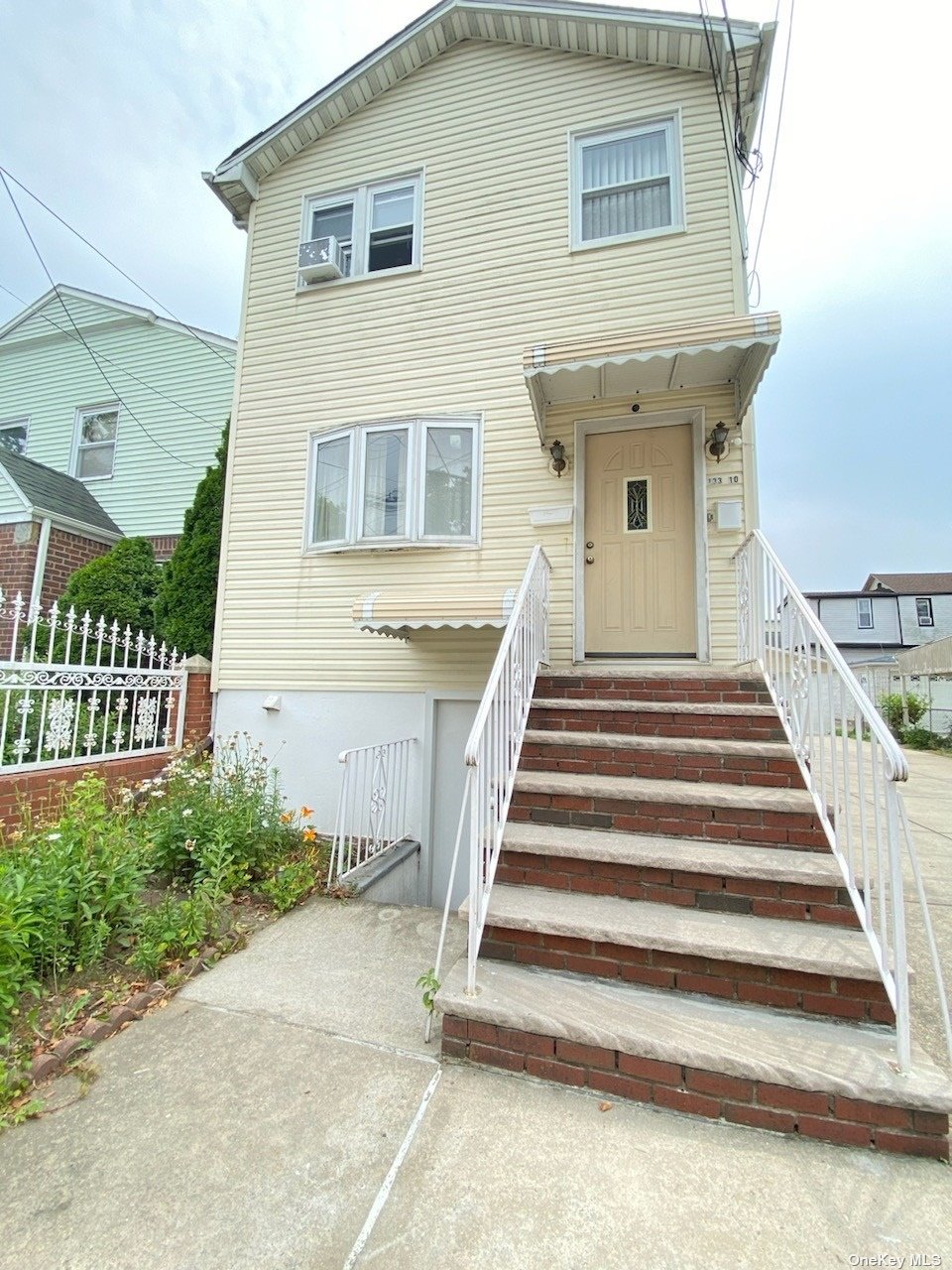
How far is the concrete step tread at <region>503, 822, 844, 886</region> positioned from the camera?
262 centimetres

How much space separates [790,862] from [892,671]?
59.8 ft

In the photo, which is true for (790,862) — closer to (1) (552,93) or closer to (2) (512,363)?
(2) (512,363)

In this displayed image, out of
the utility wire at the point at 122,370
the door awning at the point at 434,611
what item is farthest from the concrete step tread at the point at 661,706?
the utility wire at the point at 122,370

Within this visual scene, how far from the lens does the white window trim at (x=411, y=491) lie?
5637 millimetres

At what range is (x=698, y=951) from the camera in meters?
2.36

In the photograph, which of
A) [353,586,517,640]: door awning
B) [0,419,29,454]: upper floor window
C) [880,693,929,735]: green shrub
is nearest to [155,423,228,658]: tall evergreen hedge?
[353,586,517,640]: door awning

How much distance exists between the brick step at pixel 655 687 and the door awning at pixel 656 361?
7.79 feet

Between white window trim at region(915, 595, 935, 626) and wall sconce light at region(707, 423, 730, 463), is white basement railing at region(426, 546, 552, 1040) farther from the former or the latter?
white window trim at region(915, 595, 935, 626)

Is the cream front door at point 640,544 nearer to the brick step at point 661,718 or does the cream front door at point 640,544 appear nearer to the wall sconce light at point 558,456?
the wall sconce light at point 558,456

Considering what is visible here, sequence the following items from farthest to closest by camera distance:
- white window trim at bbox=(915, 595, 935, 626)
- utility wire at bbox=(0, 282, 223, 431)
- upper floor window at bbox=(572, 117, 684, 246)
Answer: white window trim at bbox=(915, 595, 935, 626), utility wire at bbox=(0, 282, 223, 431), upper floor window at bbox=(572, 117, 684, 246)

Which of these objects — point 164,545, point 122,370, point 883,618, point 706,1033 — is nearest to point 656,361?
point 706,1033

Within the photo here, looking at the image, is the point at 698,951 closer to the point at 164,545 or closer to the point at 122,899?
the point at 122,899

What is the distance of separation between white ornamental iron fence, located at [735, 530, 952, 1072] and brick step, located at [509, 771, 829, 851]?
14cm

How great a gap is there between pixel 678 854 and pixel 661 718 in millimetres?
1171
